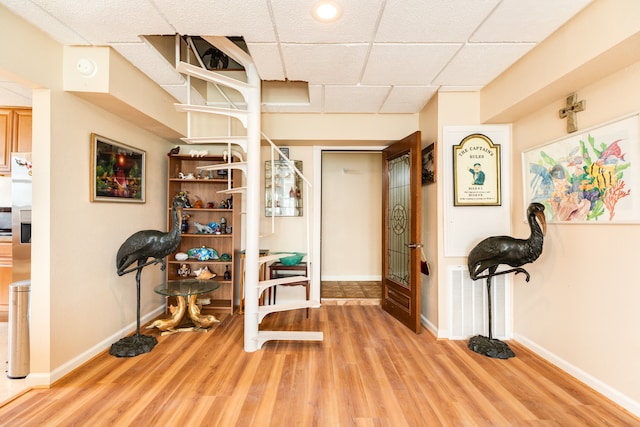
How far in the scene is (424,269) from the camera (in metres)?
3.19

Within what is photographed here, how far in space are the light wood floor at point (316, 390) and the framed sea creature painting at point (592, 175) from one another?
1.29 metres

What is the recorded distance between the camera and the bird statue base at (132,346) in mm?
2514

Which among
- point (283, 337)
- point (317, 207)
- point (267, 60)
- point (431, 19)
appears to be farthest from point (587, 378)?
point (267, 60)

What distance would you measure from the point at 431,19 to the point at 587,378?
2785mm

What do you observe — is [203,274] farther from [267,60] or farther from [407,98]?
[407,98]

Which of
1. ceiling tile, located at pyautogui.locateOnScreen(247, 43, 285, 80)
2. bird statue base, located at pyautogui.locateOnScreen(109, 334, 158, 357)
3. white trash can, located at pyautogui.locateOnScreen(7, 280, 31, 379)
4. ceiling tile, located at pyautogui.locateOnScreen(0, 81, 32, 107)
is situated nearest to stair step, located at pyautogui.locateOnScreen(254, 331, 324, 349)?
bird statue base, located at pyautogui.locateOnScreen(109, 334, 158, 357)

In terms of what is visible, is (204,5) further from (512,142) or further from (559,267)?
(559,267)

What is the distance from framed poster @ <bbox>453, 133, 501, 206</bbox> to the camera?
9.50 ft

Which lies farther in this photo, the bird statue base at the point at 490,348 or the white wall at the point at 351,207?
the white wall at the point at 351,207

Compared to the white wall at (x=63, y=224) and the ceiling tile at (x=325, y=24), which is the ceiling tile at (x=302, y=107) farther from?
the white wall at (x=63, y=224)

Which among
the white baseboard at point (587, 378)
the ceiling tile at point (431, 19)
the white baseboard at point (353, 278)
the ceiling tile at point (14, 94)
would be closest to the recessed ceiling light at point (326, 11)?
the ceiling tile at point (431, 19)

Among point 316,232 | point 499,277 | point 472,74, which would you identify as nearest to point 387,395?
point 499,277

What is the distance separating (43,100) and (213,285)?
81.0 inches

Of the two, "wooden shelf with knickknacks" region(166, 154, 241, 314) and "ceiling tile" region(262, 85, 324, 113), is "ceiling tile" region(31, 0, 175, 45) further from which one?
"wooden shelf with knickknacks" region(166, 154, 241, 314)
